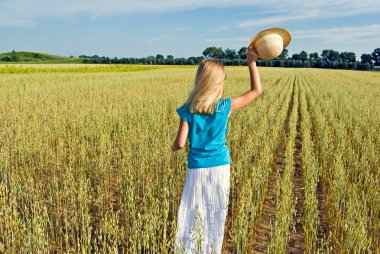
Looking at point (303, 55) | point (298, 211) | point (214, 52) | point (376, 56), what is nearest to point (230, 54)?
point (214, 52)

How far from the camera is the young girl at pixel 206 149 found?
8.32 feet

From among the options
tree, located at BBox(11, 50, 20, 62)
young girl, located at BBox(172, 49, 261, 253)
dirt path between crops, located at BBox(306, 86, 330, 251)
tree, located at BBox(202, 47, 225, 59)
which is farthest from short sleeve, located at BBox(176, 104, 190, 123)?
tree, located at BBox(202, 47, 225, 59)

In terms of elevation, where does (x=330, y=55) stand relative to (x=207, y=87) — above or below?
above

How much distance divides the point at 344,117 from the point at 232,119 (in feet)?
10.2

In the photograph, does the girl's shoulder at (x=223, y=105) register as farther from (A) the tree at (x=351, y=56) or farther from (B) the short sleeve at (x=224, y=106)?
(A) the tree at (x=351, y=56)

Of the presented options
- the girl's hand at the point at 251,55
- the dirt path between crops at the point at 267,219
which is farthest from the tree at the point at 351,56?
the girl's hand at the point at 251,55

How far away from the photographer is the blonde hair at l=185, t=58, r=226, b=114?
248 centimetres

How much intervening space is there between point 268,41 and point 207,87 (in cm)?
68

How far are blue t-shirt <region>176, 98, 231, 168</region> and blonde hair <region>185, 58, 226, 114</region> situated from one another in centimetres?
8

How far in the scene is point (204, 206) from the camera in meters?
2.90

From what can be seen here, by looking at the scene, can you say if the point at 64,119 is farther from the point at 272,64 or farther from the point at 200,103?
the point at 272,64

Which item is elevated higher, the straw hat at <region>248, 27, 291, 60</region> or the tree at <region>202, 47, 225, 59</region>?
the tree at <region>202, 47, 225, 59</region>

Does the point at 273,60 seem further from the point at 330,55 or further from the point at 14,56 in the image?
the point at 14,56

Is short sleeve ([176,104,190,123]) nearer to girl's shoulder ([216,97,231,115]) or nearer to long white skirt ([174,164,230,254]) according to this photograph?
girl's shoulder ([216,97,231,115])
